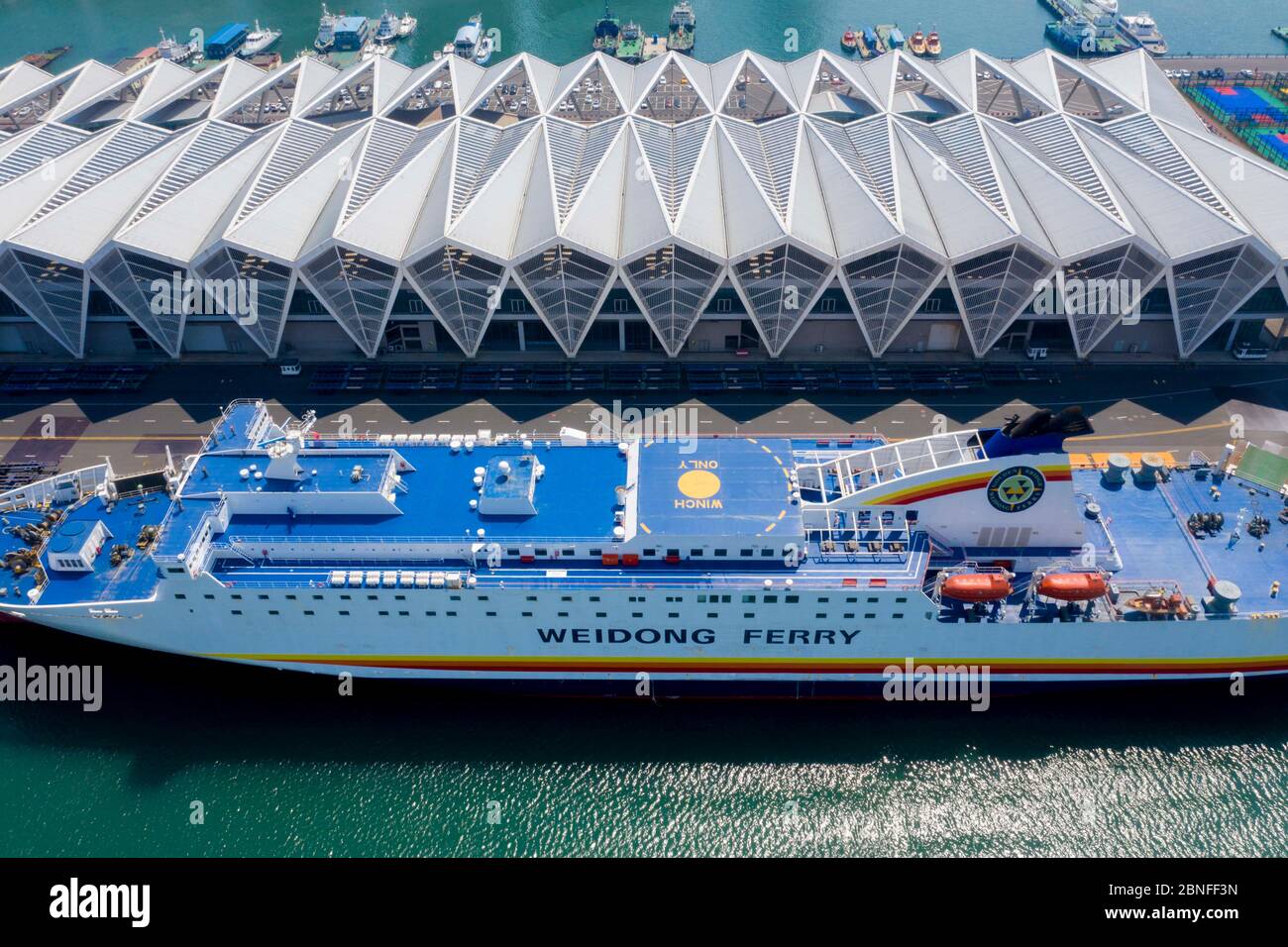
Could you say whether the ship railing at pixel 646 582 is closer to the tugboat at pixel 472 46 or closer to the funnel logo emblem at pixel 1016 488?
the funnel logo emblem at pixel 1016 488

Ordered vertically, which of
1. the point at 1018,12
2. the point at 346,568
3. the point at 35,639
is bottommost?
the point at 35,639

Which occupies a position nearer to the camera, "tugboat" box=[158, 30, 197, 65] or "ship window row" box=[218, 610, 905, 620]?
"ship window row" box=[218, 610, 905, 620]

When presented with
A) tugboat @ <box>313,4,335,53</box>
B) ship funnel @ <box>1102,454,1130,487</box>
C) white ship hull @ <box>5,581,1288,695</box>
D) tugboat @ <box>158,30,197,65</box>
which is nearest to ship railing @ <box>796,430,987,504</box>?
white ship hull @ <box>5,581,1288,695</box>

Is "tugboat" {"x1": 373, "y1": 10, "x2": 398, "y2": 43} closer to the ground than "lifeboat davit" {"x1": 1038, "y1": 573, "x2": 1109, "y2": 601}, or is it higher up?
higher up

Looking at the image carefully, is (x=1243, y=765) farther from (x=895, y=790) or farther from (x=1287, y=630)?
(x=895, y=790)

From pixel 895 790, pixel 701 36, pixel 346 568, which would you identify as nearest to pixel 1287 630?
pixel 895 790

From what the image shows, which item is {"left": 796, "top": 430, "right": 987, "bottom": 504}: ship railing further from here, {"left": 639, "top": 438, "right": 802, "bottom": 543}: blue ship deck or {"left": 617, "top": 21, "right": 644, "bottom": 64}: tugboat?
{"left": 617, "top": 21, "right": 644, "bottom": 64}: tugboat
